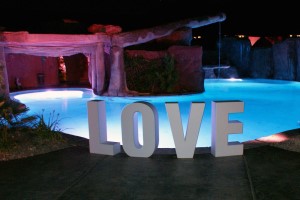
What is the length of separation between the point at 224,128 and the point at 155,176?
4.03 ft

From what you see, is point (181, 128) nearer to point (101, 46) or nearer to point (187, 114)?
point (187, 114)

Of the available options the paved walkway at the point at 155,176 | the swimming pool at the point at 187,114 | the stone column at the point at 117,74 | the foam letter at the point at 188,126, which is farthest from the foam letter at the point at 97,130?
the stone column at the point at 117,74

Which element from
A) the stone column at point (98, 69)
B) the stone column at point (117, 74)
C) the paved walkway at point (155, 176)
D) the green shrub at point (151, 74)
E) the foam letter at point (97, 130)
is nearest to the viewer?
the paved walkway at point (155, 176)

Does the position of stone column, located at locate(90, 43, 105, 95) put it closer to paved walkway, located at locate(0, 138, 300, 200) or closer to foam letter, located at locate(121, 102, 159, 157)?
paved walkway, located at locate(0, 138, 300, 200)

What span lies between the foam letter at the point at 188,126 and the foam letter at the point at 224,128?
0.78 feet

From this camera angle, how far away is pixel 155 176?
11.8 feet

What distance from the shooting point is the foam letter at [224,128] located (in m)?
4.21

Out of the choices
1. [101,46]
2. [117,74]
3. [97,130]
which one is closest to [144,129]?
[97,130]

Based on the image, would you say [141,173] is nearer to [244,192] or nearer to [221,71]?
[244,192]

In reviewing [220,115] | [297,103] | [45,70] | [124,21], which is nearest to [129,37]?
[124,21]

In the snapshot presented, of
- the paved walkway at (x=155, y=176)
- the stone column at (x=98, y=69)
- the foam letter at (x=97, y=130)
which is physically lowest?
the paved walkway at (x=155, y=176)

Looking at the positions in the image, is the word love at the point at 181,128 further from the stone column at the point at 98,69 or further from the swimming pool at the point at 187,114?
the stone column at the point at 98,69

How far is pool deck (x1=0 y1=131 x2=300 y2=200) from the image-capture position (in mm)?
3142

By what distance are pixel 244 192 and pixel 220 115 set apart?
129 centimetres
